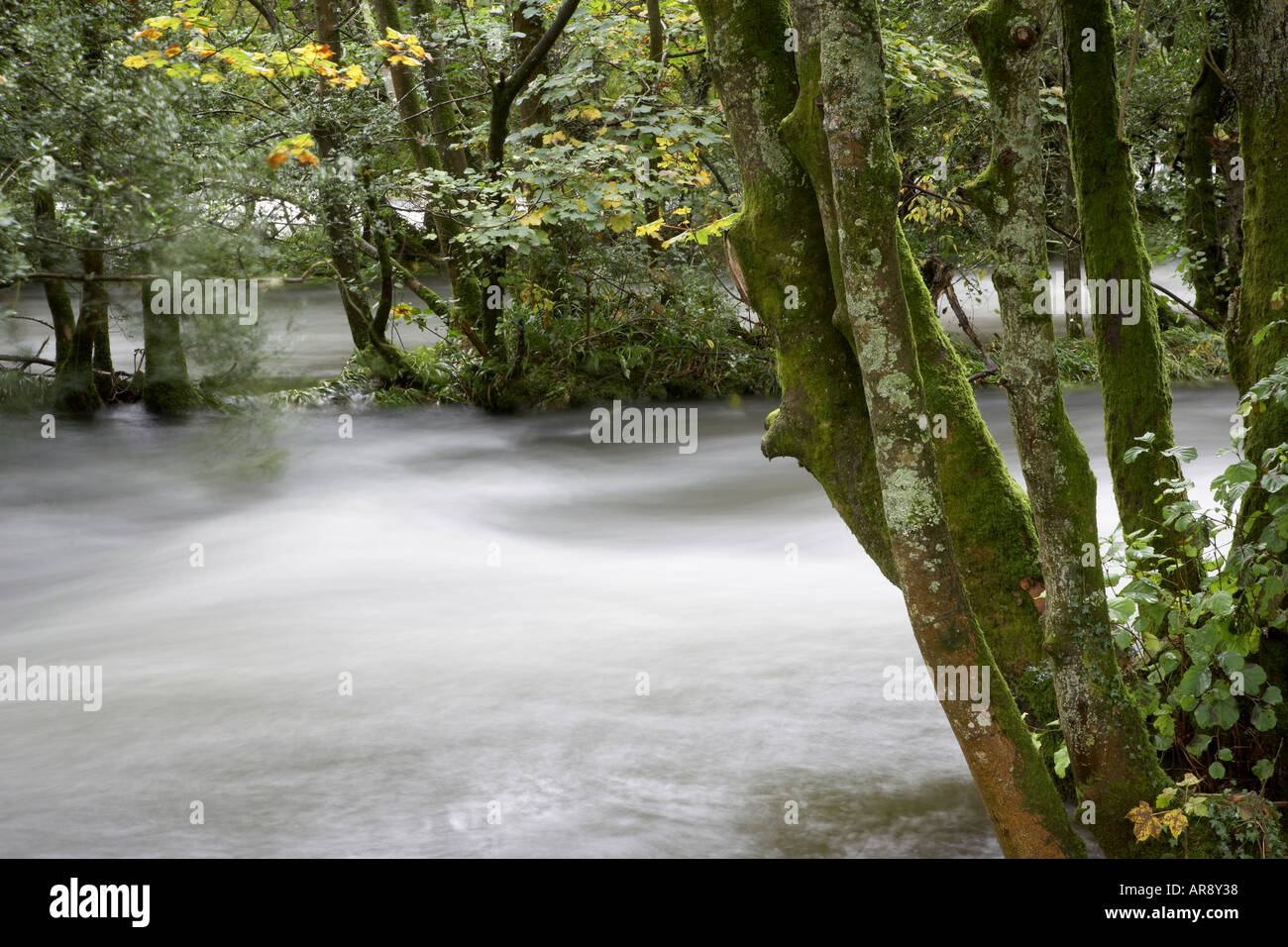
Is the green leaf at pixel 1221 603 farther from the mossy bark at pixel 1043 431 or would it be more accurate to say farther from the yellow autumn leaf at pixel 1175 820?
the yellow autumn leaf at pixel 1175 820

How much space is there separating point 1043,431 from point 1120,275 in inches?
45.8

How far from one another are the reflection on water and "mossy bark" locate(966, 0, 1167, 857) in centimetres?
109

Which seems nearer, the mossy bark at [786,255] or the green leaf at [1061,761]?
the mossy bark at [786,255]

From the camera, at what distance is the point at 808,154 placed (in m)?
3.26

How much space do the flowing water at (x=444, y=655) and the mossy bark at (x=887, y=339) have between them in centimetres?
167

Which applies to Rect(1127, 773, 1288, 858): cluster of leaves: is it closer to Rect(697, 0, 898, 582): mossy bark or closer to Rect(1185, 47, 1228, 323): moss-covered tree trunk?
Rect(697, 0, 898, 582): mossy bark

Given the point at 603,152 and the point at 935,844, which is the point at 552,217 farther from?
the point at 935,844

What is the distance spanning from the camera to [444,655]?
20.9ft

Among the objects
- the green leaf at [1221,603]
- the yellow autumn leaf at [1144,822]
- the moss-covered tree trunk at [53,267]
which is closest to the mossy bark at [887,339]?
the yellow autumn leaf at [1144,822]

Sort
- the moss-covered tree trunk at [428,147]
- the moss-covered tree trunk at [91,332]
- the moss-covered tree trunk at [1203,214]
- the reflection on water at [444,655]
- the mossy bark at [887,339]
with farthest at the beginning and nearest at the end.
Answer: the moss-covered tree trunk at [428,147] → the moss-covered tree trunk at [91,332] → the moss-covered tree trunk at [1203,214] → the reflection on water at [444,655] → the mossy bark at [887,339]

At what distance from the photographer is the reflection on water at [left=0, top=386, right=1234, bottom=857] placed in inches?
180

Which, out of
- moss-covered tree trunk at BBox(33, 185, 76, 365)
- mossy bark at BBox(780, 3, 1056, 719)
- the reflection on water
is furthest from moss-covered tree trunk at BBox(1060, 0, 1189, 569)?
moss-covered tree trunk at BBox(33, 185, 76, 365)

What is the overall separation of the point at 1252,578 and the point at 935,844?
64.3 inches

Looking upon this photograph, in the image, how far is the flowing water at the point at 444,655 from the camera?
15.0 ft
